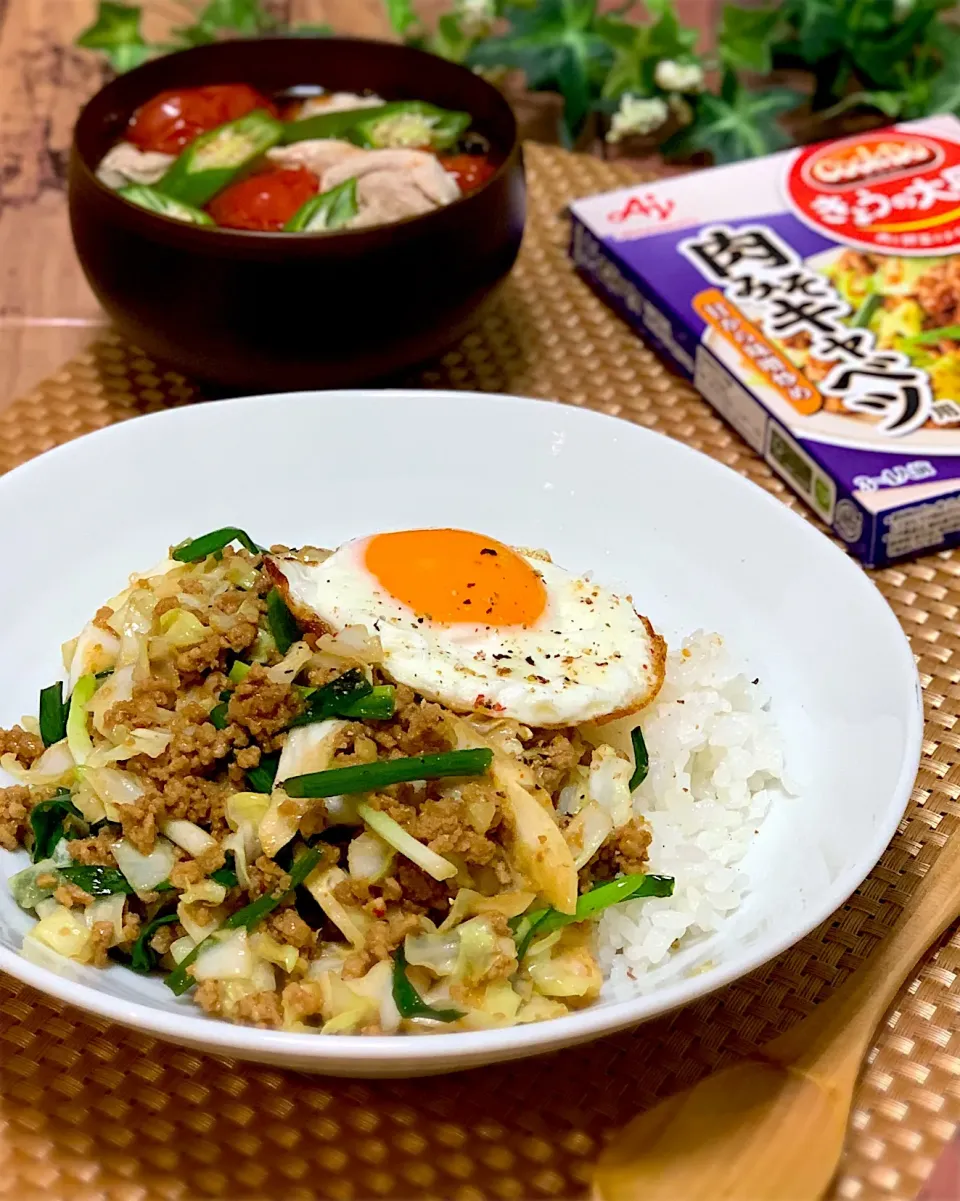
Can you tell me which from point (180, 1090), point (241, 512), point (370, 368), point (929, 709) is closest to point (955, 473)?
point (929, 709)

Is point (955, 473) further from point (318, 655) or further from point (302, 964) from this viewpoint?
point (302, 964)

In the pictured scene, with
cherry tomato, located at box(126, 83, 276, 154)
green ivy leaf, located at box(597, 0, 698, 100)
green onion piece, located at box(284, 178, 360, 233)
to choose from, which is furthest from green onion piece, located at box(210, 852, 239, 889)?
green ivy leaf, located at box(597, 0, 698, 100)

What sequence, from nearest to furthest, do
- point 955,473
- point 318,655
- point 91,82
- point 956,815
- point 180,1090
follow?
1. point 180,1090
2. point 318,655
3. point 956,815
4. point 955,473
5. point 91,82

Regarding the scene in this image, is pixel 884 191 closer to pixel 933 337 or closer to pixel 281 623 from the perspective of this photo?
pixel 933 337

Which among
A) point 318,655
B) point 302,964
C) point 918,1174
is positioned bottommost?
point 918,1174

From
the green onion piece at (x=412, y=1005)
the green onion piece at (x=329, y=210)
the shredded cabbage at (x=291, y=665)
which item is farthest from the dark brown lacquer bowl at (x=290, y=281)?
the green onion piece at (x=412, y=1005)

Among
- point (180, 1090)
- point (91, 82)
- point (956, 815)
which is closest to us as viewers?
point (180, 1090)
